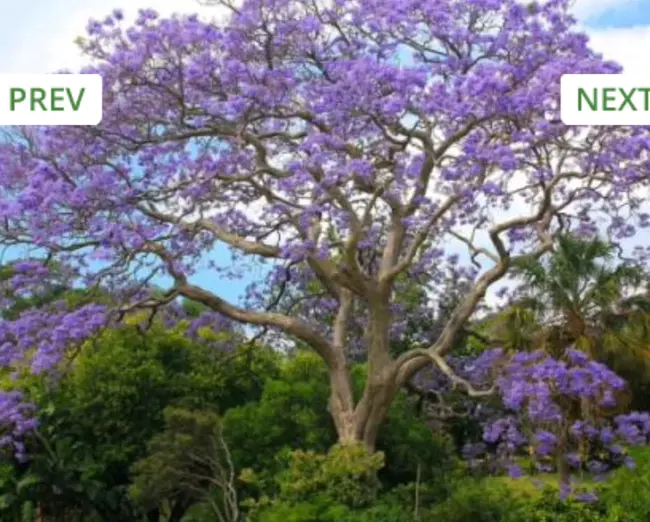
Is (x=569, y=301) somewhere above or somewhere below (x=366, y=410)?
above

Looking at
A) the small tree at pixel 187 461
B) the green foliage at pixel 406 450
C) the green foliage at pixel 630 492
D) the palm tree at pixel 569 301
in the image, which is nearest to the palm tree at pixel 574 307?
the palm tree at pixel 569 301

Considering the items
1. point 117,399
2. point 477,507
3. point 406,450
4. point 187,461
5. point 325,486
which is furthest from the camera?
point 117,399

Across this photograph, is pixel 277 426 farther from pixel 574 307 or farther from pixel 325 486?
pixel 574 307

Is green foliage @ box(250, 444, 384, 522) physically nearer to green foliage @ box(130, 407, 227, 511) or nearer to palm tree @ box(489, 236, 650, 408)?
green foliage @ box(130, 407, 227, 511)

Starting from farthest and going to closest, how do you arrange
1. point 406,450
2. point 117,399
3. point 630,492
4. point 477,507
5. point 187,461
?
point 117,399 → point 406,450 → point 187,461 → point 630,492 → point 477,507

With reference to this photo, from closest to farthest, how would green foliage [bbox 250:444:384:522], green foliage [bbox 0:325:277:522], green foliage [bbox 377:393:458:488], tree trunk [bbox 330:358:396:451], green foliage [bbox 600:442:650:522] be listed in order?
green foliage [bbox 600:442:650:522]
green foliage [bbox 250:444:384:522]
tree trunk [bbox 330:358:396:451]
green foliage [bbox 377:393:458:488]
green foliage [bbox 0:325:277:522]

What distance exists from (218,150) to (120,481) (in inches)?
265

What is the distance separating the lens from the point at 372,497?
55.0 feet

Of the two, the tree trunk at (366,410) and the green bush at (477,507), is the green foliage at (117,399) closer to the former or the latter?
the tree trunk at (366,410)

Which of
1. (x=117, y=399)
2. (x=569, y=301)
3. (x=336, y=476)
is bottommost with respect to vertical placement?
(x=336, y=476)

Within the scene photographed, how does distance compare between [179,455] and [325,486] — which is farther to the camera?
[179,455]

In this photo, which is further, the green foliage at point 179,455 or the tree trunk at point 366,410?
the tree trunk at point 366,410

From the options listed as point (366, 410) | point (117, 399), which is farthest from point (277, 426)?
point (117, 399)

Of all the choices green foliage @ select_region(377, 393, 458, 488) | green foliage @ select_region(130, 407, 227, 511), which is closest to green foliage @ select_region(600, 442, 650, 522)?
green foliage @ select_region(377, 393, 458, 488)
